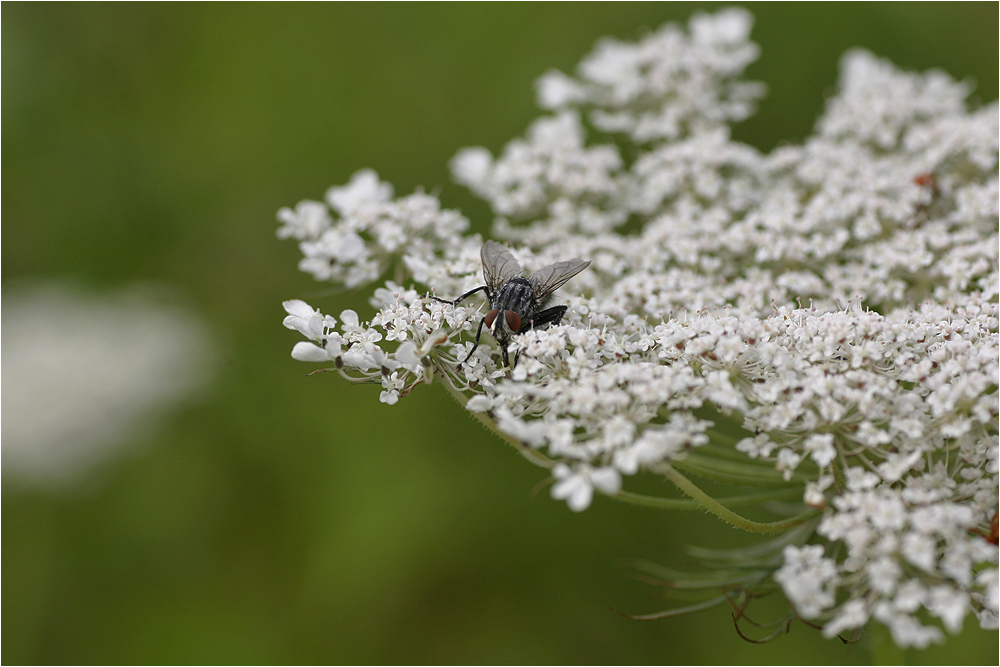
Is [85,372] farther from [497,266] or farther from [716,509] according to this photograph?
[716,509]

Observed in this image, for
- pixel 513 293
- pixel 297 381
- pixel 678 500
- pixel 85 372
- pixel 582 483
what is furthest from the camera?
pixel 85 372

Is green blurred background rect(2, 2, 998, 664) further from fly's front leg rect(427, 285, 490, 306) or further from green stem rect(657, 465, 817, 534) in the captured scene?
green stem rect(657, 465, 817, 534)

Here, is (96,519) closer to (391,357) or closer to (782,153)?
(391,357)

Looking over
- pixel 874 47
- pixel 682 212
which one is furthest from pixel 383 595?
pixel 874 47

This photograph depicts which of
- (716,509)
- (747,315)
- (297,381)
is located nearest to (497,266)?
(747,315)

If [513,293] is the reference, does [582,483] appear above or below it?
below

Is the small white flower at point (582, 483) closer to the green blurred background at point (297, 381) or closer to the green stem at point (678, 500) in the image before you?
the green stem at point (678, 500)
